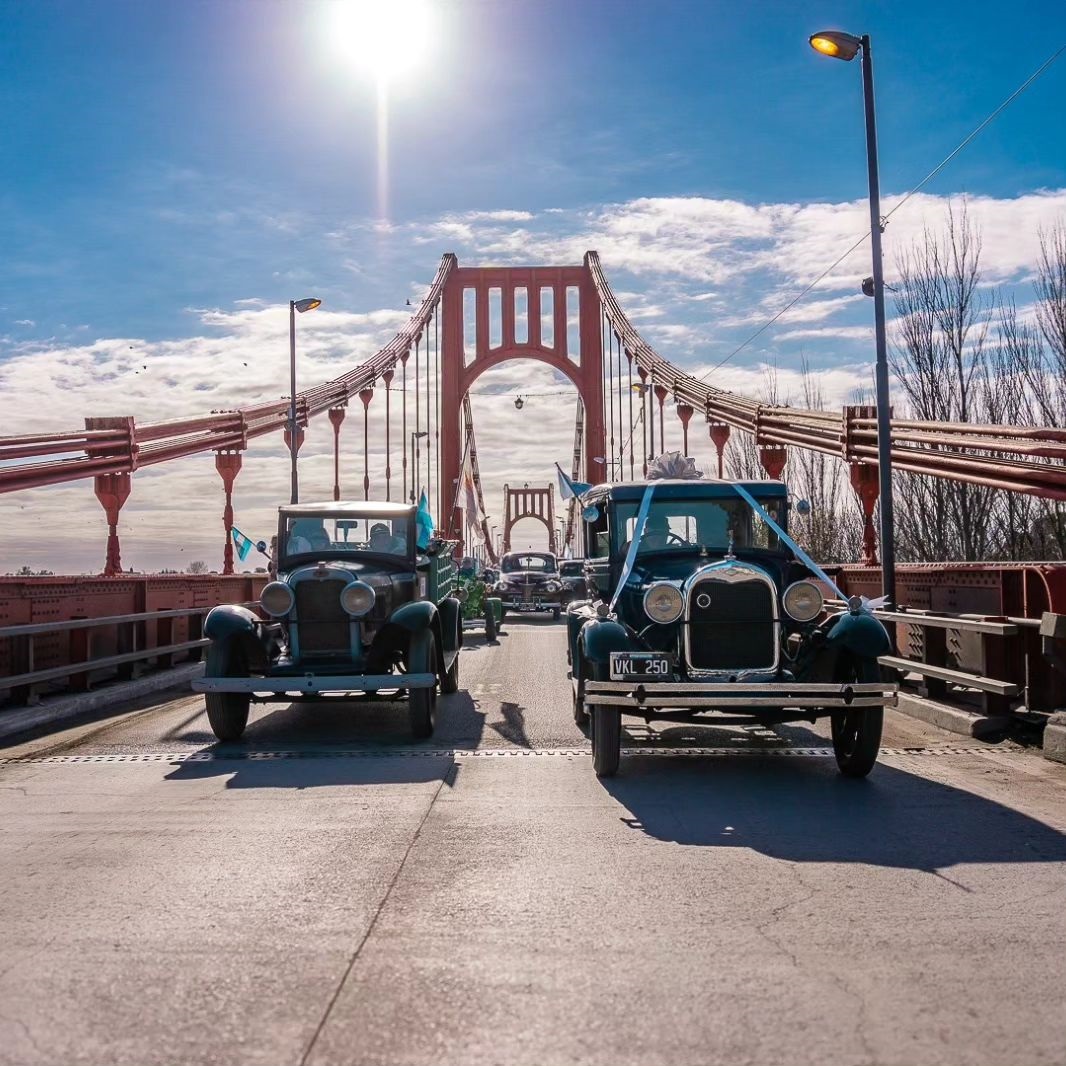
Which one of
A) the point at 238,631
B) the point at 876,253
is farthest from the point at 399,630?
the point at 876,253

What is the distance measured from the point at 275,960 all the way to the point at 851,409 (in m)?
18.9

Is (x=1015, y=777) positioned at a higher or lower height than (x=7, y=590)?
lower

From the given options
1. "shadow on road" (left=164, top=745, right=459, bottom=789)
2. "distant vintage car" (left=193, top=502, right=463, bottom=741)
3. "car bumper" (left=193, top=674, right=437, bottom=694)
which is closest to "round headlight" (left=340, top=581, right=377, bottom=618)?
"distant vintage car" (left=193, top=502, right=463, bottom=741)

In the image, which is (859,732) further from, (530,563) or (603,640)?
(530,563)

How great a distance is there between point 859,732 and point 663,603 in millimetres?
1562

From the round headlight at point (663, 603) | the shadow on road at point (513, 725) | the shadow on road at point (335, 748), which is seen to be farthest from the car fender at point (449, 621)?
the round headlight at point (663, 603)

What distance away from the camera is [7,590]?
11.5 metres

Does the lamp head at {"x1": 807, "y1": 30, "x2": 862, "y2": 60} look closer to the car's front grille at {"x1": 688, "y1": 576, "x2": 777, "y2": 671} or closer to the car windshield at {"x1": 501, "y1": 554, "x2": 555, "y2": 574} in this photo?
the car's front grille at {"x1": 688, "y1": 576, "x2": 777, "y2": 671}

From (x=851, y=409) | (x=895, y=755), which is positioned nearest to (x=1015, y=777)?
(x=895, y=755)

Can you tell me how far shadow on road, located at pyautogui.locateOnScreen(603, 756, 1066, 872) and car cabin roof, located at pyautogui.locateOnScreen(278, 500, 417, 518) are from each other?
4626 mm

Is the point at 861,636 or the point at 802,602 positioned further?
the point at 802,602

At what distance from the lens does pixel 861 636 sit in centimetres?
810

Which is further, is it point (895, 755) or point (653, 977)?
point (895, 755)

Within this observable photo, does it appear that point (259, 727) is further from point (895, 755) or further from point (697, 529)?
point (895, 755)
